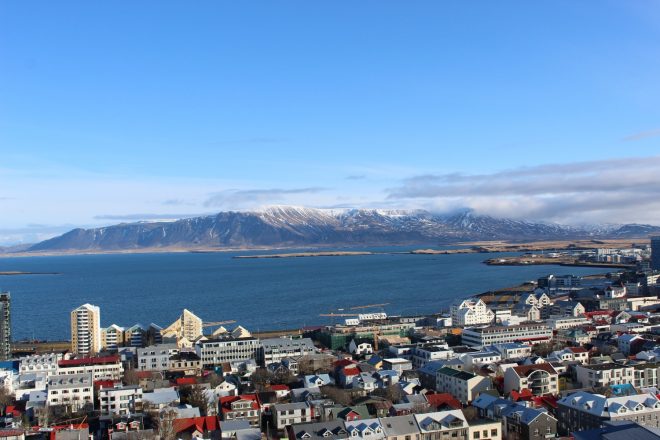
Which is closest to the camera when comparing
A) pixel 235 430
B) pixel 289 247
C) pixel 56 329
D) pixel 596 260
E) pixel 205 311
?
pixel 235 430

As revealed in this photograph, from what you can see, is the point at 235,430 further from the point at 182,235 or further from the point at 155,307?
the point at 182,235

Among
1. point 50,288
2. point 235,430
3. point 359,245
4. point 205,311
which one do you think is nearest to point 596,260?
point 205,311

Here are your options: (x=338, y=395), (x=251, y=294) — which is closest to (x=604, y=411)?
(x=338, y=395)

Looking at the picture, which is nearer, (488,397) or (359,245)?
(488,397)

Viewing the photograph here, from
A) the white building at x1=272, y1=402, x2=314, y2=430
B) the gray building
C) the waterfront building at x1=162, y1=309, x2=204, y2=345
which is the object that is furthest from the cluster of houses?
the gray building

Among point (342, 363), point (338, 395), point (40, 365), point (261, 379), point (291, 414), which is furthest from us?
point (40, 365)

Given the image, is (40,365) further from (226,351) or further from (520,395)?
(520,395)

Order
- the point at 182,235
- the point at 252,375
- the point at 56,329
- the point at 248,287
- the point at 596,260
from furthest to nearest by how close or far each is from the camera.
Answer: the point at 182,235
the point at 596,260
the point at 248,287
the point at 56,329
the point at 252,375
